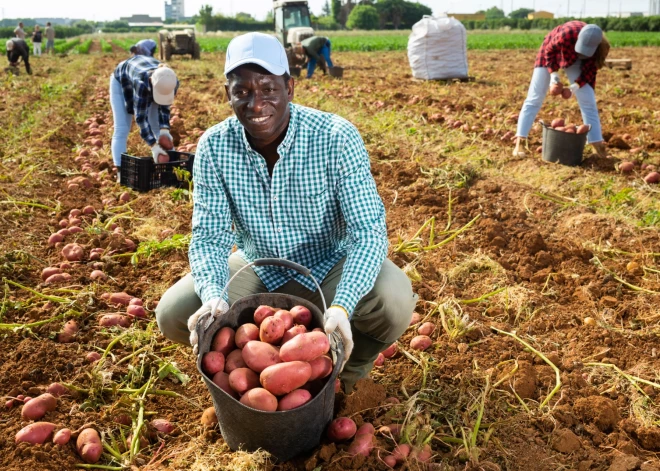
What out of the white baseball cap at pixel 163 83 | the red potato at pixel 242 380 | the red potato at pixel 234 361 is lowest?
the red potato at pixel 242 380

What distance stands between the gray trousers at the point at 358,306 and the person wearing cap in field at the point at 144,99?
2847 mm

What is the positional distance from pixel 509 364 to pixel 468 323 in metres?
0.38

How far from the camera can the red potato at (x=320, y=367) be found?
7.00ft

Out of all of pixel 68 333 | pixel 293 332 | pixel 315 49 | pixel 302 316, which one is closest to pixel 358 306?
pixel 302 316

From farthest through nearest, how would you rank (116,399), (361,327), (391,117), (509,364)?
(391,117) < (509,364) < (116,399) < (361,327)

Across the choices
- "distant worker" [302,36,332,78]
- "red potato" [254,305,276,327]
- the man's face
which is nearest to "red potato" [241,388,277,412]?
"red potato" [254,305,276,327]

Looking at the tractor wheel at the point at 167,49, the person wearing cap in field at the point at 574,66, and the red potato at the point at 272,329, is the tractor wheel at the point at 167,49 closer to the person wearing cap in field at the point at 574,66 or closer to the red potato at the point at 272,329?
the person wearing cap in field at the point at 574,66

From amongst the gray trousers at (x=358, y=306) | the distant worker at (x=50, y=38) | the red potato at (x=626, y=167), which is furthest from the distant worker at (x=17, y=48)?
the gray trousers at (x=358, y=306)

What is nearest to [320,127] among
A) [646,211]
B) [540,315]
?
[540,315]

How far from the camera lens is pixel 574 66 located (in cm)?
603

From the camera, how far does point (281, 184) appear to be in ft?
8.39

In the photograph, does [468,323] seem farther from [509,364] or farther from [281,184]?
[281,184]

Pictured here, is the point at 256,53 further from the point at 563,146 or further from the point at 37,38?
the point at 37,38

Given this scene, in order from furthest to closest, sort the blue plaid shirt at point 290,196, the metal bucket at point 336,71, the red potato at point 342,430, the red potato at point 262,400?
the metal bucket at point 336,71
the blue plaid shirt at point 290,196
the red potato at point 342,430
the red potato at point 262,400
